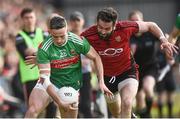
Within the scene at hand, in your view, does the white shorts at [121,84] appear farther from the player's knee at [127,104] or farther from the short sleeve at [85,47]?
the short sleeve at [85,47]

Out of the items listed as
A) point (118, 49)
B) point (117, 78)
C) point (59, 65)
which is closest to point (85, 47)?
point (59, 65)

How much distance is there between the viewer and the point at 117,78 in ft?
40.2

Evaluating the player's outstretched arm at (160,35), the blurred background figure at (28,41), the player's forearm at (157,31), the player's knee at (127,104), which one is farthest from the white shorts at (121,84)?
Result: the blurred background figure at (28,41)

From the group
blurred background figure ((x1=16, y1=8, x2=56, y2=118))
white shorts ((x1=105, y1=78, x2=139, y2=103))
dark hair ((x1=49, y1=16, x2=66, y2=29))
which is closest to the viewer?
dark hair ((x1=49, y1=16, x2=66, y2=29))

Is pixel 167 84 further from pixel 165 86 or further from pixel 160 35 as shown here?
pixel 160 35

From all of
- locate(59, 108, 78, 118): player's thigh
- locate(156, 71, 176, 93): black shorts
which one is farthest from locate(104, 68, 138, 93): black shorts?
locate(156, 71, 176, 93): black shorts

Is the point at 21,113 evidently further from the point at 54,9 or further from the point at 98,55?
the point at 54,9

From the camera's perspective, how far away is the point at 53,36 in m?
11.2

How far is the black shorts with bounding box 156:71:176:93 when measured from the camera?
57.5 feet

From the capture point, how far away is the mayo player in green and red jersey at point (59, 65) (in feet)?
36.8

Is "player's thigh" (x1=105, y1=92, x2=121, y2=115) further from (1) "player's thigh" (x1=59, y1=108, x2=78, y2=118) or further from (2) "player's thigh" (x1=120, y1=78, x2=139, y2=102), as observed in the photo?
(1) "player's thigh" (x1=59, y1=108, x2=78, y2=118)

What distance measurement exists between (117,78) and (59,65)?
1203 mm

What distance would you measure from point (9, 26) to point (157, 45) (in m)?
5.74

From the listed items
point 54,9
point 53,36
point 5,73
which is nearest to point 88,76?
point 53,36
